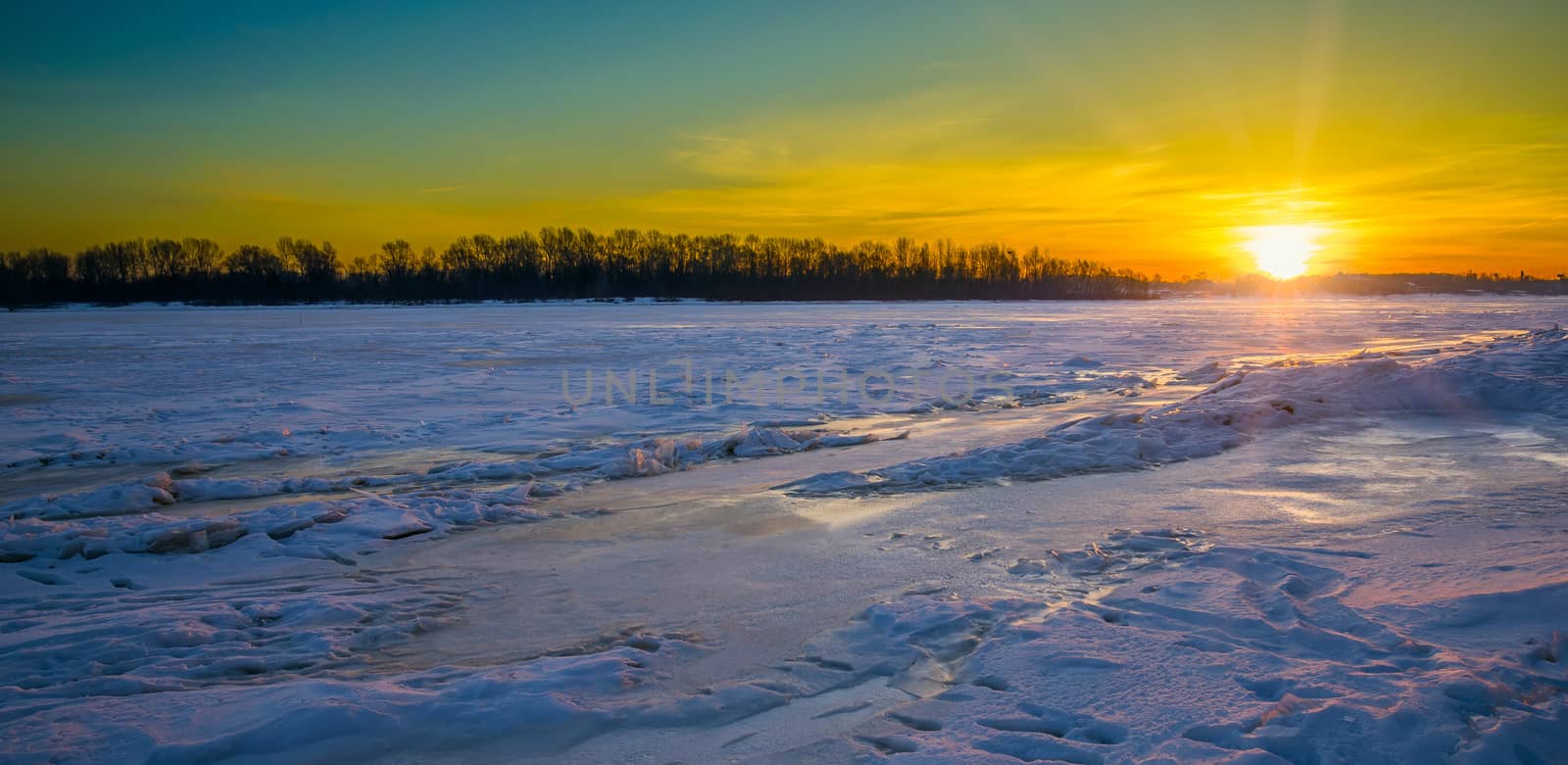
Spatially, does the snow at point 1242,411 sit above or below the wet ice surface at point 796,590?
above

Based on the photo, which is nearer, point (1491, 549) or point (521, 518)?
point (1491, 549)

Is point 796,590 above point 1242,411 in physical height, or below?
below

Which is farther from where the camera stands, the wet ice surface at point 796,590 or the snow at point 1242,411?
the snow at point 1242,411

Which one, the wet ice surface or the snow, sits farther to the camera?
the snow

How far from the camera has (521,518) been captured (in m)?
5.30

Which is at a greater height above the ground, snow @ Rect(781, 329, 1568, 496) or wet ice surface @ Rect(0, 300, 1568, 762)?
snow @ Rect(781, 329, 1568, 496)

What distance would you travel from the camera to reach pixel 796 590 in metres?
3.75

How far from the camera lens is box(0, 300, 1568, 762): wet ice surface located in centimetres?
250

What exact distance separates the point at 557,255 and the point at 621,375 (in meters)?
95.9

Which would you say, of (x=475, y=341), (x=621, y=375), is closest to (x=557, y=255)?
(x=475, y=341)

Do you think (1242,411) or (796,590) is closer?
(796,590)

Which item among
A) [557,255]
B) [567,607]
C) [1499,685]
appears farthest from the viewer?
[557,255]

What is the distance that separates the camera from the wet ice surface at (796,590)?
2504 mm

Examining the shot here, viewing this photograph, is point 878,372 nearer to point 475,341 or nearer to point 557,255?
point 475,341
